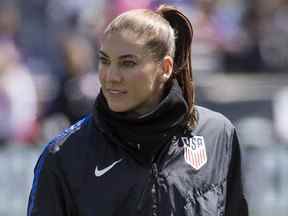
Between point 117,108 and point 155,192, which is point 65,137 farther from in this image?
point 155,192

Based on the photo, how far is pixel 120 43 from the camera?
12.8 ft

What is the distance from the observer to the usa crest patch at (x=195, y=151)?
408 cm

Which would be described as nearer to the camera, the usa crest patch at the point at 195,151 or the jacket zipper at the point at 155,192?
the jacket zipper at the point at 155,192

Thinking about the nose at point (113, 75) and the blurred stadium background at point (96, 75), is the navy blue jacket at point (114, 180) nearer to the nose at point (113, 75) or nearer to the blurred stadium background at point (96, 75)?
the nose at point (113, 75)

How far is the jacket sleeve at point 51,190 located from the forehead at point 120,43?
44 centimetres

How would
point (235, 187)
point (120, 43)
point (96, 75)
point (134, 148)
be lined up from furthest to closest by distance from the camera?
point (96, 75)
point (235, 187)
point (134, 148)
point (120, 43)

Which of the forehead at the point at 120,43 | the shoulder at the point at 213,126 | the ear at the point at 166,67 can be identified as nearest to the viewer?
the forehead at the point at 120,43

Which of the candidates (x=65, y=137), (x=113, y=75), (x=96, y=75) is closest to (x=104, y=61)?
(x=113, y=75)

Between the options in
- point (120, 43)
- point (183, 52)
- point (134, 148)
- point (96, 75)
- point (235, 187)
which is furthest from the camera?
point (96, 75)

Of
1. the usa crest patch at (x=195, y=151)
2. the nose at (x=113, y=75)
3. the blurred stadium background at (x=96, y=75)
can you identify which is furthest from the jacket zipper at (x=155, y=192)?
the blurred stadium background at (x=96, y=75)

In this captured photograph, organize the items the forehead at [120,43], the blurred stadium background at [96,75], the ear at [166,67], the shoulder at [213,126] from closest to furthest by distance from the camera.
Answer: the forehead at [120,43] < the ear at [166,67] < the shoulder at [213,126] < the blurred stadium background at [96,75]

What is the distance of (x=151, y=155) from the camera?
13.2ft

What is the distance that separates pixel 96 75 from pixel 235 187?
19.9ft

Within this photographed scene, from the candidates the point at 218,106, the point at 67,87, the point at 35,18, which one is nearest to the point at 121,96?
the point at 67,87
